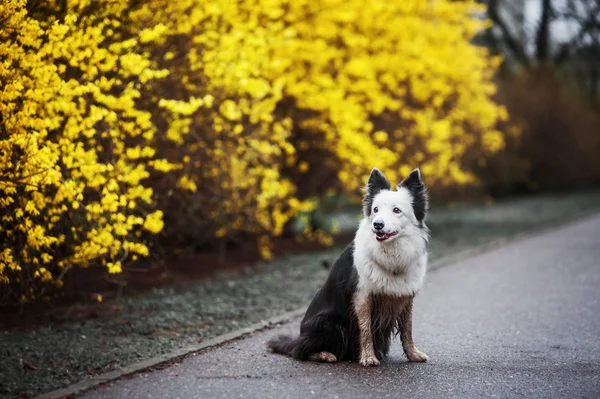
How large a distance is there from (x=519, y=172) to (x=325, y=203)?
594 inches

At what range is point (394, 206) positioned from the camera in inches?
227

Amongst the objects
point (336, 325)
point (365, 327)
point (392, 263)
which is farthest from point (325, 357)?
point (392, 263)

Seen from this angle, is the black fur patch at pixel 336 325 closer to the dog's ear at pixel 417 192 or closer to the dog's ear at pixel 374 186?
the dog's ear at pixel 374 186

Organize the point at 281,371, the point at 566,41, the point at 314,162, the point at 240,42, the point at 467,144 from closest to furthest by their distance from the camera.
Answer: the point at 281,371, the point at 240,42, the point at 314,162, the point at 467,144, the point at 566,41

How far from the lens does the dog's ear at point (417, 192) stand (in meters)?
5.88

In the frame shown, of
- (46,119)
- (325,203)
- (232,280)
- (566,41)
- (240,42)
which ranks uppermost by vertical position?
(566,41)

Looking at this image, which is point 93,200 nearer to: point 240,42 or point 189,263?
A: point 240,42

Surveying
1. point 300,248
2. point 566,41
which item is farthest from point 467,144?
point 566,41

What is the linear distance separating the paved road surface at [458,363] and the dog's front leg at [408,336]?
120 millimetres

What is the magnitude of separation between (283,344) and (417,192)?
185cm

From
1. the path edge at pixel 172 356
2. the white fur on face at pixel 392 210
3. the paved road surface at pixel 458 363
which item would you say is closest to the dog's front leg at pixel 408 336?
the paved road surface at pixel 458 363

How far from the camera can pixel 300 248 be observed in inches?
579

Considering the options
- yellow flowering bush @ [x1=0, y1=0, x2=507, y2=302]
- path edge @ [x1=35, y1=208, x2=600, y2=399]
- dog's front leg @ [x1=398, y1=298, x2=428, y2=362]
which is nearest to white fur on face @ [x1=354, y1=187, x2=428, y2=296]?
dog's front leg @ [x1=398, y1=298, x2=428, y2=362]

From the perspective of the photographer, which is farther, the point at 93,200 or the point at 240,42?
the point at 240,42
